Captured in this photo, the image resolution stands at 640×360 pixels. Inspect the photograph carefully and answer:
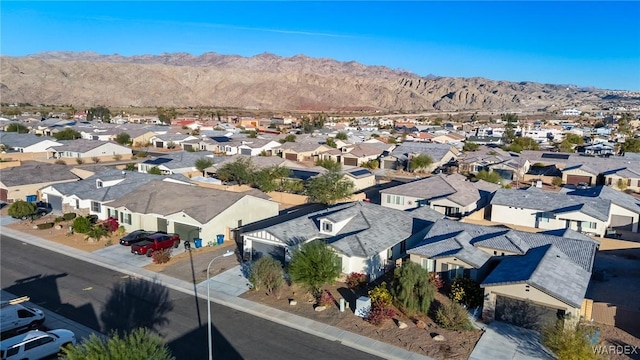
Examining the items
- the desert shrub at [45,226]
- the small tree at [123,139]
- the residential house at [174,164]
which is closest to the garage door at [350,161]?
the residential house at [174,164]

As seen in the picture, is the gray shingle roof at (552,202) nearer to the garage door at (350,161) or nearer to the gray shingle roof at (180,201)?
the gray shingle roof at (180,201)

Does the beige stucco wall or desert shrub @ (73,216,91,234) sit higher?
the beige stucco wall

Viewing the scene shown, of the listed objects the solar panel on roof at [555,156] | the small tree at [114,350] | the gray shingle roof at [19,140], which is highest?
the small tree at [114,350]

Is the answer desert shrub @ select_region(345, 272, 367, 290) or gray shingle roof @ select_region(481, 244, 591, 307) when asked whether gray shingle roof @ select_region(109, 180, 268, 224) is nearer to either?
desert shrub @ select_region(345, 272, 367, 290)

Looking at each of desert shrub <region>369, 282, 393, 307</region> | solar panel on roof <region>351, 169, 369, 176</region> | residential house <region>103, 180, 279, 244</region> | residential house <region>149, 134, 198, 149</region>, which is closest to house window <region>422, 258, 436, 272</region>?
desert shrub <region>369, 282, 393, 307</region>

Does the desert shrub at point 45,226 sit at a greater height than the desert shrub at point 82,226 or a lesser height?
lesser

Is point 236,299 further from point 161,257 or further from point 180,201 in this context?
point 180,201
